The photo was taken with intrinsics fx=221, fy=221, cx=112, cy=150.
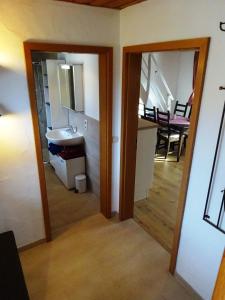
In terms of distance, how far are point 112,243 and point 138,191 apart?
95cm

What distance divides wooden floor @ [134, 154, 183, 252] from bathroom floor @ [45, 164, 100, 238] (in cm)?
68

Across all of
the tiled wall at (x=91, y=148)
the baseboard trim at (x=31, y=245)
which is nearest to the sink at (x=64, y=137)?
the tiled wall at (x=91, y=148)

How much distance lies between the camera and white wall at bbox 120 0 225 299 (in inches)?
56.7

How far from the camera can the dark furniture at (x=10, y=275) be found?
150 centimetres

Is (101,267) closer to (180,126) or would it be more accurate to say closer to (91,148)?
(91,148)

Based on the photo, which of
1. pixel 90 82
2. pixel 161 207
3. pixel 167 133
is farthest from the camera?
pixel 167 133

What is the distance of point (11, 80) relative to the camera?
6.15 feet

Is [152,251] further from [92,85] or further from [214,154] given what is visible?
[92,85]

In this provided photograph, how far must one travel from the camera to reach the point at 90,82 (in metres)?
3.01

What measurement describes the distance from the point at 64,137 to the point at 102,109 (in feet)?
4.59

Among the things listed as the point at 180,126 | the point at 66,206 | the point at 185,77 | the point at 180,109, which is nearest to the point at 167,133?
the point at 180,126

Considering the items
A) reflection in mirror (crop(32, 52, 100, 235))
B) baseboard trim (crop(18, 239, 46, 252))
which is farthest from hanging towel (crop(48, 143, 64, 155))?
baseboard trim (crop(18, 239, 46, 252))

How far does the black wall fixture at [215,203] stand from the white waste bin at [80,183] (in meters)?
2.12

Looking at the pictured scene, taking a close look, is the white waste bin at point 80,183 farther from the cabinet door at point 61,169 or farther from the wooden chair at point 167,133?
the wooden chair at point 167,133
